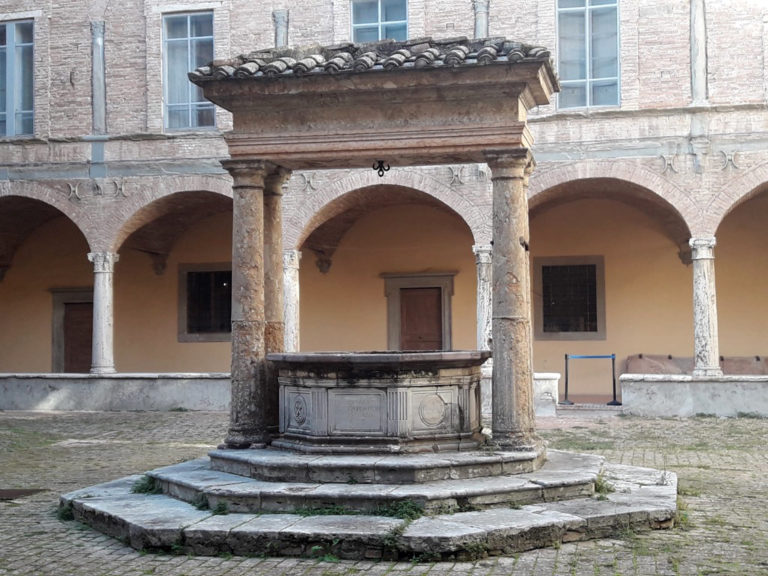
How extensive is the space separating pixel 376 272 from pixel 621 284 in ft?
15.3

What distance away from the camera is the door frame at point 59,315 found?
2092cm

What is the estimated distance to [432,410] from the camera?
7.35 metres

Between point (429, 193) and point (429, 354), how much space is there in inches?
357

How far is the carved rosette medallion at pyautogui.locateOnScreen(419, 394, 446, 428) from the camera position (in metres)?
7.31

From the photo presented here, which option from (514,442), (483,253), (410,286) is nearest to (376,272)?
(410,286)

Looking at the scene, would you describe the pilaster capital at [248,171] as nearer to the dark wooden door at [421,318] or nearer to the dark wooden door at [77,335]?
the dark wooden door at [421,318]

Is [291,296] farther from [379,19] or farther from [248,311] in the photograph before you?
[248,311]

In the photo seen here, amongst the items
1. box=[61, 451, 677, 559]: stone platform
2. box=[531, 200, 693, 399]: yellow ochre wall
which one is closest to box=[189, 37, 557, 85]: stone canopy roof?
box=[61, 451, 677, 559]: stone platform

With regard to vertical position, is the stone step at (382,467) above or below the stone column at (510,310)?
Answer: below

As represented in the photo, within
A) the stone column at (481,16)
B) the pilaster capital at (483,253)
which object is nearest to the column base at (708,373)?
the pilaster capital at (483,253)

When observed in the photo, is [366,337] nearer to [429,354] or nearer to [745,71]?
[745,71]

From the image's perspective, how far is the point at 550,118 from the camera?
15984mm

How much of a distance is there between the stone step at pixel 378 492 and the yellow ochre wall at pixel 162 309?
13290 millimetres

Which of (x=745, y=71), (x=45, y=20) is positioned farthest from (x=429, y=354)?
(x=45, y=20)
